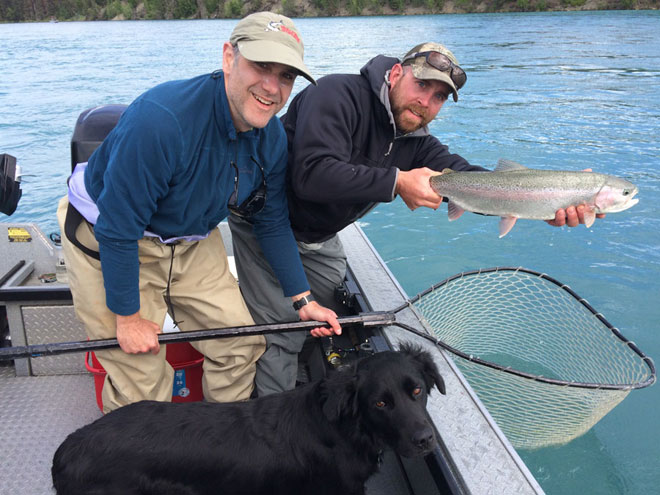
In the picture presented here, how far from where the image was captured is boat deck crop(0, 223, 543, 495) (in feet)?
7.86

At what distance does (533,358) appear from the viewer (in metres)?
4.69

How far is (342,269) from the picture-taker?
390 cm

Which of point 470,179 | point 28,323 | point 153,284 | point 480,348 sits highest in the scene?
point 470,179

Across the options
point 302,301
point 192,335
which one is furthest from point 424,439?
point 192,335

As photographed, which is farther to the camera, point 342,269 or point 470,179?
point 342,269

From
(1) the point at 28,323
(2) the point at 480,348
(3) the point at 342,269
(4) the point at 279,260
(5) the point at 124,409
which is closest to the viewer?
(5) the point at 124,409

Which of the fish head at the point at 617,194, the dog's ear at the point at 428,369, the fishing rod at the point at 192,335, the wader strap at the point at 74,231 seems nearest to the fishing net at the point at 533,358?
the dog's ear at the point at 428,369

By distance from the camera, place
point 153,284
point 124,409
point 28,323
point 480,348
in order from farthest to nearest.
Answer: point 480,348 < point 28,323 < point 153,284 < point 124,409

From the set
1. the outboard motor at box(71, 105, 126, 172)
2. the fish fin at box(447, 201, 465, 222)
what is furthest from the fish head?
the outboard motor at box(71, 105, 126, 172)

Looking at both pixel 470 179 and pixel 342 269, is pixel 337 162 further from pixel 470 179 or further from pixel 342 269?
pixel 342 269

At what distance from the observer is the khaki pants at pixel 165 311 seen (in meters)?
2.80

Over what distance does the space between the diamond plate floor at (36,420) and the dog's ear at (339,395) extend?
160 centimetres

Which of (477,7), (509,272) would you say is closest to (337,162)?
(509,272)

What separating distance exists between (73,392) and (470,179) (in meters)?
2.87
